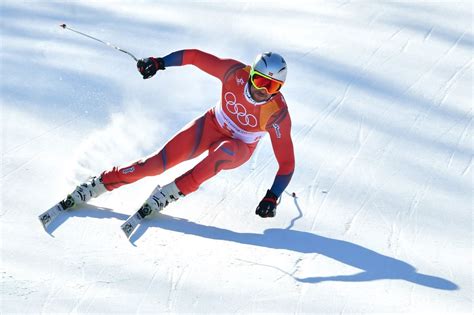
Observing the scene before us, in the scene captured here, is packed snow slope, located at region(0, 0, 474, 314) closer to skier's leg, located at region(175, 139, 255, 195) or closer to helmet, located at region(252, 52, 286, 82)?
skier's leg, located at region(175, 139, 255, 195)

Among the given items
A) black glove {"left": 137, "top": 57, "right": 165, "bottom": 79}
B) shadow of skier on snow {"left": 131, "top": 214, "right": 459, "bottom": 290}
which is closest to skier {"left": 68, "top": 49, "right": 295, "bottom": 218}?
black glove {"left": 137, "top": 57, "right": 165, "bottom": 79}

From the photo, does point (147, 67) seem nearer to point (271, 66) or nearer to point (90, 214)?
point (271, 66)

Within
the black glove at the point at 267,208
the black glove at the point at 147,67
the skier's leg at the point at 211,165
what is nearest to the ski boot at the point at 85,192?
the skier's leg at the point at 211,165

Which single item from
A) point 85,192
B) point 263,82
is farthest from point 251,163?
point 85,192

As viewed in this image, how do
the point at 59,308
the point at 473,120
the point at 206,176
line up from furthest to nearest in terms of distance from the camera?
the point at 473,120 → the point at 206,176 → the point at 59,308

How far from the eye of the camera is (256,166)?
7.22 m

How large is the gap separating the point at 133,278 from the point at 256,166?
7.12 feet

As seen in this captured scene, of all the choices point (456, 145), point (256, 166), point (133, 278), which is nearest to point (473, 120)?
point (456, 145)

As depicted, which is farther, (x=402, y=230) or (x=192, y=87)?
(x=192, y=87)

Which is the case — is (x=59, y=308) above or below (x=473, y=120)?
above

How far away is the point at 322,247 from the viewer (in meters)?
5.95

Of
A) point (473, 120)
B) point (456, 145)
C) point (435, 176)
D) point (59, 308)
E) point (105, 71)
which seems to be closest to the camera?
point (59, 308)

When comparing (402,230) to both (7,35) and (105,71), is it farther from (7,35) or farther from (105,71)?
(7,35)

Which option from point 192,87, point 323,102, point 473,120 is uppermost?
point 192,87
